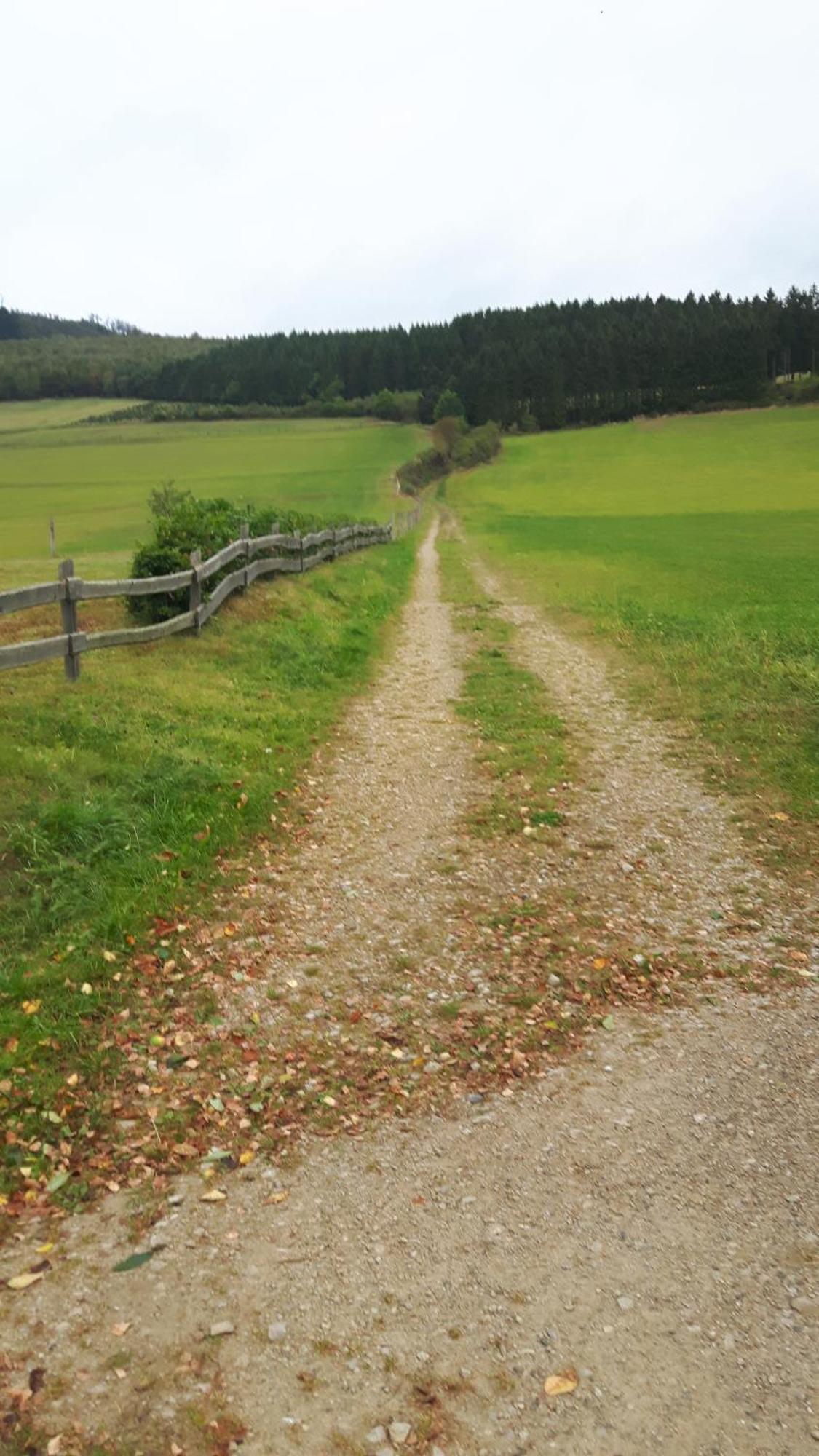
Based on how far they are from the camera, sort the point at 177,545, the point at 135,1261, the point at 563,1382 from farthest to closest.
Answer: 1. the point at 177,545
2. the point at 135,1261
3. the point at 563,1382

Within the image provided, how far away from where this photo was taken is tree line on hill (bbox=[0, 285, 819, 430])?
363 feet

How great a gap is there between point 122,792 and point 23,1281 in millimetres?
5054

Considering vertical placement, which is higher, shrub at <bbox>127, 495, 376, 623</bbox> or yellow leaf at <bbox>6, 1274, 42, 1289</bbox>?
shrub at <bbox>127, 495, 376, 623</bbox>

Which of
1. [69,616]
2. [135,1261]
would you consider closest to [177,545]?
[69,616]

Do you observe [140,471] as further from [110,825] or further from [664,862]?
[664,862]

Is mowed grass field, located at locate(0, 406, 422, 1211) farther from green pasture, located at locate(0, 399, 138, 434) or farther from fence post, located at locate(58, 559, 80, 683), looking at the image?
green pasture, located at locate(0, 399, 138, 434)

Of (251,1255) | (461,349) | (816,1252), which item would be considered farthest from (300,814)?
(461,349)

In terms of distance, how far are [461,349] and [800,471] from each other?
69.6 meters

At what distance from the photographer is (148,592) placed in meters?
12.3

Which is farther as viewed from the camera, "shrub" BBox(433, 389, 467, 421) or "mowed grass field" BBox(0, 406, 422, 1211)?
"shrub" BBox(433, 389, 467, 421)

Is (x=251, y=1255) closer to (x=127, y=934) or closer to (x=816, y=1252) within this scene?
(x=816, y=1252)

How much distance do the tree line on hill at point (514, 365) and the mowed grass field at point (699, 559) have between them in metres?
13.9

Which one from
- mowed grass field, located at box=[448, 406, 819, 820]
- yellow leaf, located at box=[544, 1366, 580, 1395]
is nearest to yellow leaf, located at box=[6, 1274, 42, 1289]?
yellow leaf, located at box=[544, 1366, 580, 1395]

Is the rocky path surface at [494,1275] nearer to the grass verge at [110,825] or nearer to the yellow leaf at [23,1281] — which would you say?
the yellow leaf at [23,1281]
